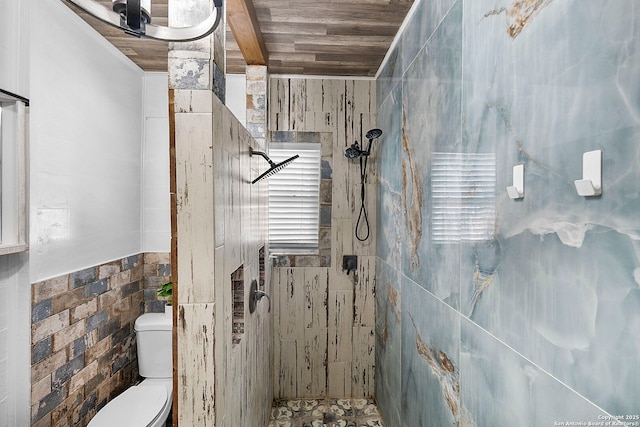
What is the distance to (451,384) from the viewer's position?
3.95 feet

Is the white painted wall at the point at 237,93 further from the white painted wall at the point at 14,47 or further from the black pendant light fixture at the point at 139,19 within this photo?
the black pendant light fixture at the point at 139,19

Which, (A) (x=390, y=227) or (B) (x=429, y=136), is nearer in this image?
(B) (x=429, y=136)

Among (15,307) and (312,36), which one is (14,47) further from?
(312,36)

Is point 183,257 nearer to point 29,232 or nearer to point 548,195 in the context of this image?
point 548,195

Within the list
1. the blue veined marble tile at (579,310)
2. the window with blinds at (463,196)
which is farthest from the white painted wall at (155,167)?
the blue veined marble tile at (579,310)

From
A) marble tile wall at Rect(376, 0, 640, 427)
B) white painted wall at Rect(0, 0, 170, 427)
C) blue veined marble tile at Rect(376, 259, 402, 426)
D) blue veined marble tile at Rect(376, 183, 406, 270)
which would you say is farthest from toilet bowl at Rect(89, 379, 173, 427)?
blue veined marble tile at Rect(376, 183, 406, 270)

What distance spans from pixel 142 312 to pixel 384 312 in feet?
6.29

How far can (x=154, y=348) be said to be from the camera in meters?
2.43

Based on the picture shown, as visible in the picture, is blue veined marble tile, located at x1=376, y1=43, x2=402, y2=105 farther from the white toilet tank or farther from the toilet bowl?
the toilet bowl

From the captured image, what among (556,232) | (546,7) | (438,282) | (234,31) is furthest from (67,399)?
(546,7)

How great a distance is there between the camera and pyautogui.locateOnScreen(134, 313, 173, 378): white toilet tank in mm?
2418

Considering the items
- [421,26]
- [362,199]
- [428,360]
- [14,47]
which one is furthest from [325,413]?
[14,47]

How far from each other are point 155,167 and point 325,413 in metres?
2.34

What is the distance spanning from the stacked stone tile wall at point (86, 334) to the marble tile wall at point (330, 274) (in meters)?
1.08
